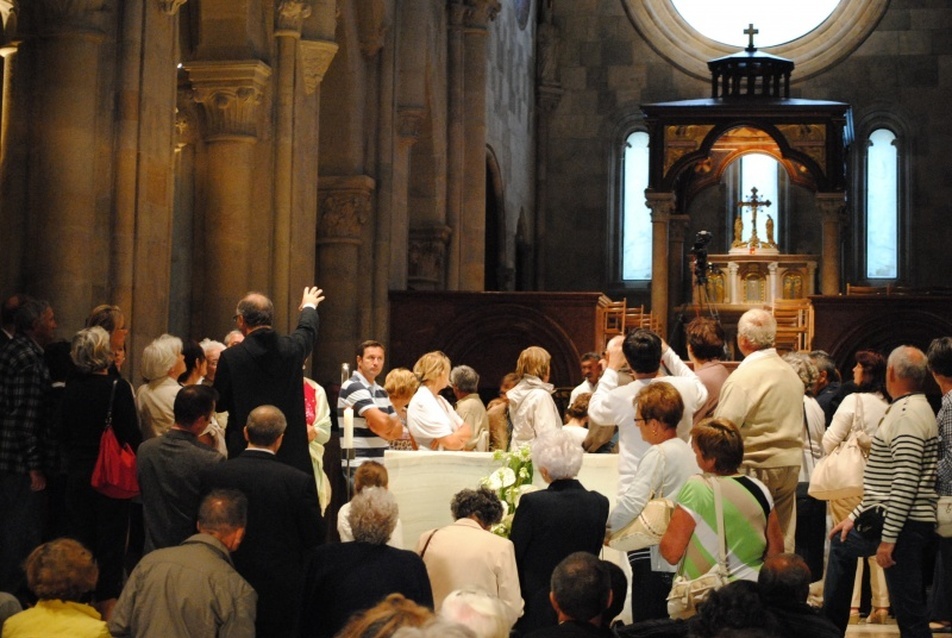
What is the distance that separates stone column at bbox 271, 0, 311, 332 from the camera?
14.7m

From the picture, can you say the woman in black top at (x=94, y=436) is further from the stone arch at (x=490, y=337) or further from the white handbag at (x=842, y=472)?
the stone arch at (x=490, y=337)

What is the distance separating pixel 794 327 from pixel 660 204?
5.15 metres

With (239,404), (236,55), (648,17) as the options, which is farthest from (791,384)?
(648,17)

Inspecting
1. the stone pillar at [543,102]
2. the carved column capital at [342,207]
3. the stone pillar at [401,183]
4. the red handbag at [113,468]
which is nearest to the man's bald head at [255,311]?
the red handbag at [113,468]

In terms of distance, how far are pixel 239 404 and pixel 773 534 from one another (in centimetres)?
278

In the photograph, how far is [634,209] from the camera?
30844 millimetres

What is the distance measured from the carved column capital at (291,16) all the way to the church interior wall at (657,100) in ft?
53.2

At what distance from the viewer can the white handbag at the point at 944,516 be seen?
6980mm

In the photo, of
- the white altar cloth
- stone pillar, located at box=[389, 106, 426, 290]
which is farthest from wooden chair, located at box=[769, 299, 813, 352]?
the white altar cloth

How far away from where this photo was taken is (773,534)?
5988 millimetres

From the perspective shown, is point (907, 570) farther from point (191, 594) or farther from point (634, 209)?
point (634, 209)

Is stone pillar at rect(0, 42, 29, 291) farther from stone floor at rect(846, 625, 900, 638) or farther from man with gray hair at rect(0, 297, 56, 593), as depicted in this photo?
stone floor at rect(846, 625, 900, 638)

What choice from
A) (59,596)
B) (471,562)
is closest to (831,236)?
(471,562)

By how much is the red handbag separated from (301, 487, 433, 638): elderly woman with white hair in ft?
7.21
